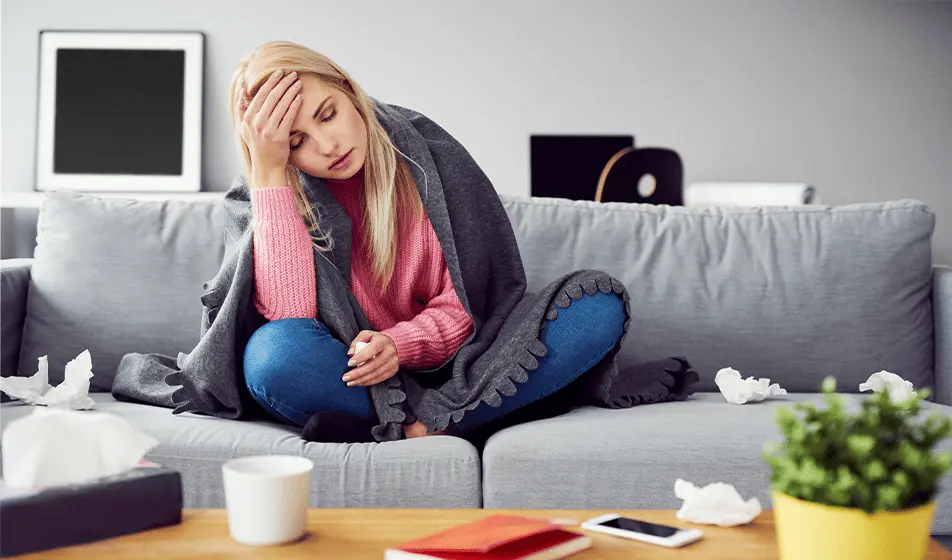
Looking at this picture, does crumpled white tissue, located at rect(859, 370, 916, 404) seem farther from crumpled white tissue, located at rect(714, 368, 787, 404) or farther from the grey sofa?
crumpled white tissue, located at rect(714, 368, 787, 404)

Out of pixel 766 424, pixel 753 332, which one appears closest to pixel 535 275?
pixel 753 332

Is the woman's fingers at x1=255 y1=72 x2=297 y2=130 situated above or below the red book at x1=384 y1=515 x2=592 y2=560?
above

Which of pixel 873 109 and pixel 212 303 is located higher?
pixel 873 109

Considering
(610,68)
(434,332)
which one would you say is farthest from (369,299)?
(610,68)

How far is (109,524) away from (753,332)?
140 cm

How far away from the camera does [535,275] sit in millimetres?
1949

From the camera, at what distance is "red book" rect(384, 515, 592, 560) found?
732 millimetres

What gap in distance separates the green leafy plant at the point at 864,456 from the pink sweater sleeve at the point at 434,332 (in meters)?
0.98

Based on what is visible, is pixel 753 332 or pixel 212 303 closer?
pixel 212 303

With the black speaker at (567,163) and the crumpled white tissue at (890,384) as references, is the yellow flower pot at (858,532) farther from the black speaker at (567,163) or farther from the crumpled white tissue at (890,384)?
the black speaker at (567,163)

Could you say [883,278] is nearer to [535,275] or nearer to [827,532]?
[535,275]

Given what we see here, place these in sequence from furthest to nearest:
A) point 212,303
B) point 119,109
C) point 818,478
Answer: point 119,109, point 212,303, point 818,478

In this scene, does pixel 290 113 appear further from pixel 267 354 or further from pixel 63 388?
pixel 63 388

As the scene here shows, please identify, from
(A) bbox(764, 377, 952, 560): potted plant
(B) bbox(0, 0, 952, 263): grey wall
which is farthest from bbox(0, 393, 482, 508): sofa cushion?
(B) bbox(0, 0, 952, 263): grey wall
